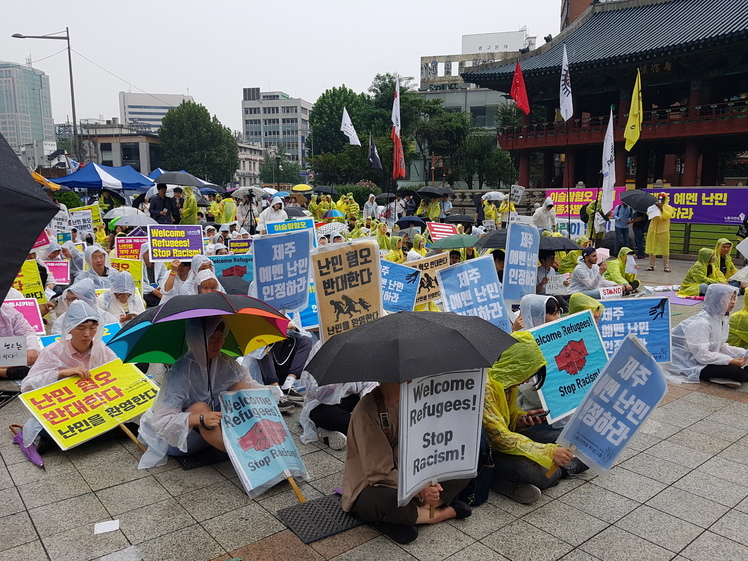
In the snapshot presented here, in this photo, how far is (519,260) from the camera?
7062mm

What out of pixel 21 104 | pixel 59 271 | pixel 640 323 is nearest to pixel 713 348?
pixel 640 323

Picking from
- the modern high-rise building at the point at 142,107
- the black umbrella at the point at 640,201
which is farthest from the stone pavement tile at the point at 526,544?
the modern high-rise building at the point at 142,107

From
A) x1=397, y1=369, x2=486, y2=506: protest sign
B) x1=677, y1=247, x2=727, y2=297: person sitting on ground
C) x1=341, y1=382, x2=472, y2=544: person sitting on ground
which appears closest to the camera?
x1=397, y1=369, x2=486, y2=506: protest sign

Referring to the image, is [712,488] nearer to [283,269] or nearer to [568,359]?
[568,359]

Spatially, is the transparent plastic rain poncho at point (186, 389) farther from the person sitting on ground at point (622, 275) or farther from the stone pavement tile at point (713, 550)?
the person sitting on ground at point (622, 275)

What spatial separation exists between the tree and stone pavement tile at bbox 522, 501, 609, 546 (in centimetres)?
6739

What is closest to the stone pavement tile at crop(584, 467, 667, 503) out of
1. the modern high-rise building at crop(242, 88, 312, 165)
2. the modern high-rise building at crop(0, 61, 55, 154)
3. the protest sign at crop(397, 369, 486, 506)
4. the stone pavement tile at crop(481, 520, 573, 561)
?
the stone pavement tile at crop(481, 520, 573, 561)

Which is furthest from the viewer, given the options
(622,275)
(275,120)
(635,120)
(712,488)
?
(275,120)

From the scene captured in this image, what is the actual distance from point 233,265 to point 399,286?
3.19m

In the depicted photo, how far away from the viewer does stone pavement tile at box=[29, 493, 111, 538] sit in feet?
12.3

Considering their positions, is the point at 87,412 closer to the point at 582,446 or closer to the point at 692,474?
the point at 582,446

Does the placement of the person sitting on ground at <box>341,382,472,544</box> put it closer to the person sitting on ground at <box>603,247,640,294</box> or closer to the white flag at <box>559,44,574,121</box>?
the person sitting on ground at <box>603,247,640,294</box>

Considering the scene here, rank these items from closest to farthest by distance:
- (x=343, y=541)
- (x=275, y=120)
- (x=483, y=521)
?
(x=343, y=541), (x=483, y=521), (x=275, y=120)

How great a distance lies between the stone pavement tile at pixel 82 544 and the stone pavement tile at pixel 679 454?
4.05 meters
